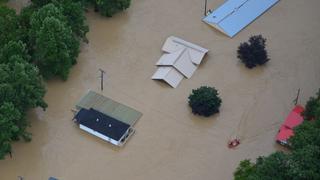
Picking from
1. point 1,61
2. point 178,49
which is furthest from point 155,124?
point 1,61

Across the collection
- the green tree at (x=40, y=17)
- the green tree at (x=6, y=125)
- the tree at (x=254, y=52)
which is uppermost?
the tree at (x=254, y=52)

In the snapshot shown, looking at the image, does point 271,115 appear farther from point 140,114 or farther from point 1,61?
point 1,61

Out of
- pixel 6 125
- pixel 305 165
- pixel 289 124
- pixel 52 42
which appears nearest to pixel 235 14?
pixel 289 124

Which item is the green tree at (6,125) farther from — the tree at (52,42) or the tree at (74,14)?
the tree at (74,14)

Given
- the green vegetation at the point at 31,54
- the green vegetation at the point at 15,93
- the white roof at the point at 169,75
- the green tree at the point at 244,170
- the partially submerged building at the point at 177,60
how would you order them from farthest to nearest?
the partially submerged building at the point at 177,60 < the white roof at the point at 169,75 < the green vegetation at the point at 31,54 < the green vegetation at the point at 15,93 < the green tree at the point at 244,170

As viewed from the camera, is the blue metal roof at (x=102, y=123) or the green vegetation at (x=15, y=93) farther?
the blue metal roof at (x=102, y=123)

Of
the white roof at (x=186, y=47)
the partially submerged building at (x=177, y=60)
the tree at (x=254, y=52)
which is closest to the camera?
the partially submerged building at (x=177, y=60)

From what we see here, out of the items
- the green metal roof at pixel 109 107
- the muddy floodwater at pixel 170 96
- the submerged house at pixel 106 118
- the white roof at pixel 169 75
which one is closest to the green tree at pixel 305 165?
the muddy floodwater at pixel 170 96
